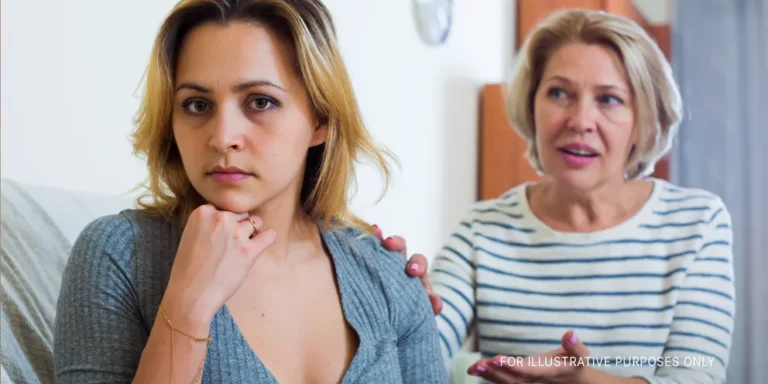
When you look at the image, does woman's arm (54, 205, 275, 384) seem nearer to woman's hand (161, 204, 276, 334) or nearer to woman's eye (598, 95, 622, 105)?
woman's hand (161, 204, 276, 334)

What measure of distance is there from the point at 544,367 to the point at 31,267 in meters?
0.58

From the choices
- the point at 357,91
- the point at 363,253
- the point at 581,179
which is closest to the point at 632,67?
the point at 581,179

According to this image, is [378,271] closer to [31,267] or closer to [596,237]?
[31,267]

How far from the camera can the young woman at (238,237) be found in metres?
0.62

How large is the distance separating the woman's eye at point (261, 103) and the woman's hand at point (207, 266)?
0.11m

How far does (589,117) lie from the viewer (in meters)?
1.16

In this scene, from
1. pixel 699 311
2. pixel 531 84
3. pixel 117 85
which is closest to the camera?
pixel 117 85

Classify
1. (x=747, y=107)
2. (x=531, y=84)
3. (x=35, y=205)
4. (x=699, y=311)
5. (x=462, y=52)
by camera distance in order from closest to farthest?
(x=35, y=205), (x=699, y=311), (x=531, y=84), (x=747, y=107), (x=462, y=52)

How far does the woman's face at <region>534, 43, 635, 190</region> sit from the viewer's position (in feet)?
3.82

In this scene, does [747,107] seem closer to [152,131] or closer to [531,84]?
[531,84]

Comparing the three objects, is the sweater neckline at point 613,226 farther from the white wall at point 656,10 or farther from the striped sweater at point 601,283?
the white wall at point 656,10

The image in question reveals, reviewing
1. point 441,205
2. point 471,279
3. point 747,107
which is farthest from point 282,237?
point 747,107

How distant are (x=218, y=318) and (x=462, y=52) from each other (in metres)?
1.22

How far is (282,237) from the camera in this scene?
79 cm
